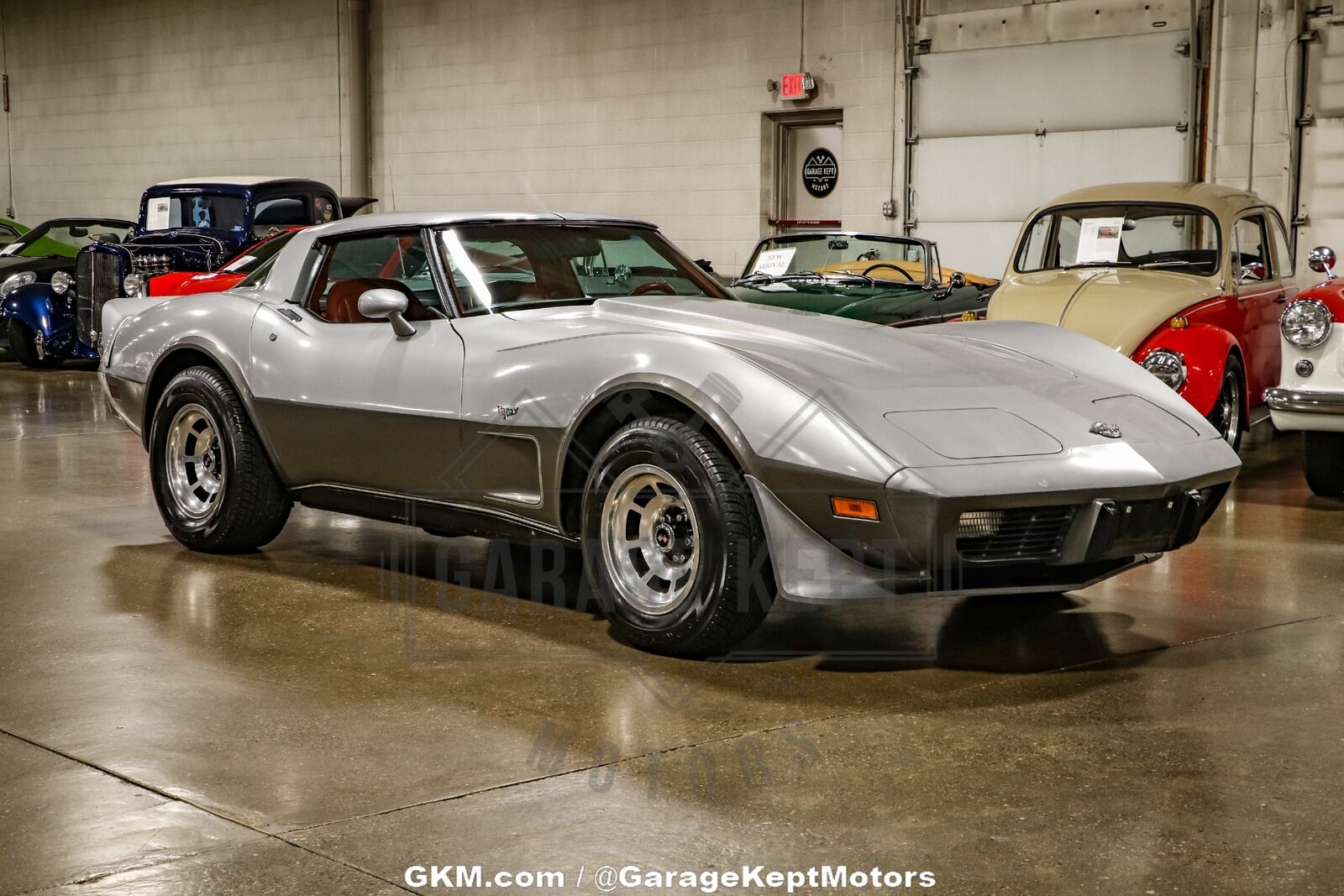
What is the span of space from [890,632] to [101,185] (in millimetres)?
22751

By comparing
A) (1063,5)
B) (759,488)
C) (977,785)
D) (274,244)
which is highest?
(1063,5)

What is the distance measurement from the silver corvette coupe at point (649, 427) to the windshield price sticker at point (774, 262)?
13.1 feet

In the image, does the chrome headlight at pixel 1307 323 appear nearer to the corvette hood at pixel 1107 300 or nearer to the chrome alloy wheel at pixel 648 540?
the corvette hood at pixel 1107 300

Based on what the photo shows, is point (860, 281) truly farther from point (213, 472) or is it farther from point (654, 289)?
point (213, 472)

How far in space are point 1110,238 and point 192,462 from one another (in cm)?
551

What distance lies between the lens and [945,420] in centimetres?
392

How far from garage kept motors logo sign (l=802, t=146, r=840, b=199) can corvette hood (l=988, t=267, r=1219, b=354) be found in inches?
298

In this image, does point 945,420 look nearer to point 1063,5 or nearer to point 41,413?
point 41,413

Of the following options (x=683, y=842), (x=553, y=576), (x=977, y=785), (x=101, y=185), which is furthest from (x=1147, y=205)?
(x=101, y=185)

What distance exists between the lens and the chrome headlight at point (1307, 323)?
670cm

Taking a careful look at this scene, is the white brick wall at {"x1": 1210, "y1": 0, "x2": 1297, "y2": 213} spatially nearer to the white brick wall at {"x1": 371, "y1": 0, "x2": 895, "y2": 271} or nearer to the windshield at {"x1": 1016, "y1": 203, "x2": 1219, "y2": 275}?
the white brick wall at {"x1": 371, "y1": 0, "x2": 895, "y2": 271}

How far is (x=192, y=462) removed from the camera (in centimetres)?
558

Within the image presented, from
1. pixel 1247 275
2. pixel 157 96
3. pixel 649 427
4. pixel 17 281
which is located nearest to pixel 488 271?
pixel 649 427

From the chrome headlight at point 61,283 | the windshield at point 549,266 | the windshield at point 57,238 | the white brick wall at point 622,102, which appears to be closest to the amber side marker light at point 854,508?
the windshield at point 549,266
